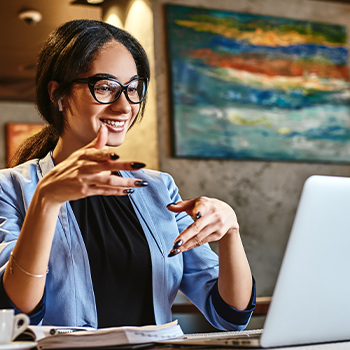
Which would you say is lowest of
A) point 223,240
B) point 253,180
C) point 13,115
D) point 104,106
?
point 253,180

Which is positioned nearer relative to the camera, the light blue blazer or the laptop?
the laptop

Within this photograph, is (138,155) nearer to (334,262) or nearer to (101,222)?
(101,222)

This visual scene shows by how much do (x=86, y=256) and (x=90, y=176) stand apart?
44 centimetres

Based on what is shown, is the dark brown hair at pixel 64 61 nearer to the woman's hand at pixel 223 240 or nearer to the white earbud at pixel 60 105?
the white earbud at pixel 60 105

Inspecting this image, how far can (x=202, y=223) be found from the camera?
938 millimetres

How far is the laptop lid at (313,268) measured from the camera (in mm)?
700

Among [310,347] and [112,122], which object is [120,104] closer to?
[112,122]


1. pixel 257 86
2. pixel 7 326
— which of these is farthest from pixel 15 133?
pixel 7 326

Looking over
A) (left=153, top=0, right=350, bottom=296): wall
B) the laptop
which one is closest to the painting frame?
(left=153, top=0, right=350, bottom=296): wall

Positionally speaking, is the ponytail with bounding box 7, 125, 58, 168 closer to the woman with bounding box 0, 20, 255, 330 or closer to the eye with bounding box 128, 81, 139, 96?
the woman with bounding box 0, 20, 255, 330

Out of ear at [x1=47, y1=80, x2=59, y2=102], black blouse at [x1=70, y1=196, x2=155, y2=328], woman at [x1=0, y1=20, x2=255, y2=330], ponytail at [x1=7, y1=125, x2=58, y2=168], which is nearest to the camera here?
woman at [x1=0, y1=20, x2=255, y2=330]

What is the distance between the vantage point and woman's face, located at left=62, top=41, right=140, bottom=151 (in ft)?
4.27

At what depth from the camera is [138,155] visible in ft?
10.7

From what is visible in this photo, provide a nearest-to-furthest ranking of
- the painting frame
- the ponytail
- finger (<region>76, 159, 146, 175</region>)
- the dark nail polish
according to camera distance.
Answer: finger (<region>76, 159, 146, 175</region>), the dark nail polish, the ponytail, the painting frame
